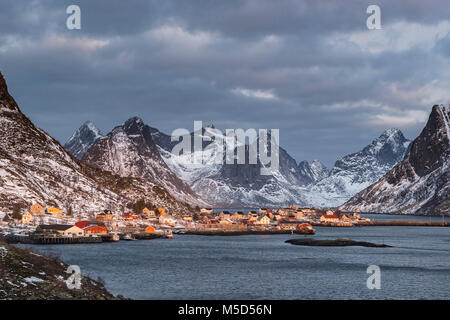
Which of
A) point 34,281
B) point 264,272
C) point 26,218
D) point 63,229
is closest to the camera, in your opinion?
point 34,281

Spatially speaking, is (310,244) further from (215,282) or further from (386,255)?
(215,282)

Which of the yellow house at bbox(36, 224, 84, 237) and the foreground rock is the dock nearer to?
the yellow house at bbox(36, 224, 84, 237)

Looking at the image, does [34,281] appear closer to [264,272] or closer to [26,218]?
[264,272]

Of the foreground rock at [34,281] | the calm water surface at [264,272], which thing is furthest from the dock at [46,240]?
the foreground rock at [34,281]

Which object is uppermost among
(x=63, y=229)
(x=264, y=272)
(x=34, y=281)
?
(x=63, y=229)

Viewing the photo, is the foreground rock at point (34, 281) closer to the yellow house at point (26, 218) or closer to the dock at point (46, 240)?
the dock at point (46, 240)

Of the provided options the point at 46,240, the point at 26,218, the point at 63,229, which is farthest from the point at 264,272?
the point at 26,218

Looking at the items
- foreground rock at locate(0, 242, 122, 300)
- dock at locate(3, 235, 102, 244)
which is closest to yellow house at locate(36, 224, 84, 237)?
dock at locate(3, 235, 102, 244)
